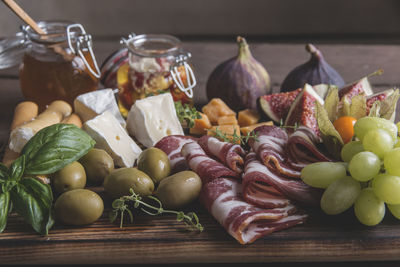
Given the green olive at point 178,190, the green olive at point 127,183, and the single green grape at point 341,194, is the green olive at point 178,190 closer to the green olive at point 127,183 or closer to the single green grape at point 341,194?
the green olive at point 127,183

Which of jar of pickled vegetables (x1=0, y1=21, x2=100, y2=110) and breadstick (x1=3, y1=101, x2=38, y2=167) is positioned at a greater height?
jar of pickled vegetables (x1=0, y1=21, x2=100, y2=110)

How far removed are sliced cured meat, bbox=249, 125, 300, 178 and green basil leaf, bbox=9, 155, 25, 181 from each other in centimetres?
67

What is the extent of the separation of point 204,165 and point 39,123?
602mm

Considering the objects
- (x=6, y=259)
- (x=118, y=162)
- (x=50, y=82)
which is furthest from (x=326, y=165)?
(x=50, y=82)

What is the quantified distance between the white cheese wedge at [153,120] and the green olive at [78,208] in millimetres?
481

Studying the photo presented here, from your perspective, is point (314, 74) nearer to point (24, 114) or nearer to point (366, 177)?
point (366, 177)

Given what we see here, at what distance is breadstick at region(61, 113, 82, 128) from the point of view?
1712mm

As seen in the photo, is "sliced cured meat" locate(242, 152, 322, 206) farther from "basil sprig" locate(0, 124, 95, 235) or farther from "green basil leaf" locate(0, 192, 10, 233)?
"green basil leaf" locate(0, 192, 10, 233)

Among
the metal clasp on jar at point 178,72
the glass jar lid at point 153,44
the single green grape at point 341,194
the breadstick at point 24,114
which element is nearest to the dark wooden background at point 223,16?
the glass jar lid at point 153,44

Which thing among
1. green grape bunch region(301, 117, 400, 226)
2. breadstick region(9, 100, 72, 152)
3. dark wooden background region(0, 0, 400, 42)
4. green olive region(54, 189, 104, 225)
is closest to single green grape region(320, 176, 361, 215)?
green grape bunch region(301, 117, 400, 226)

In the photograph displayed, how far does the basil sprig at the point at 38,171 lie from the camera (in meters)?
1.24

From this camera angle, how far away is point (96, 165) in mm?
1460

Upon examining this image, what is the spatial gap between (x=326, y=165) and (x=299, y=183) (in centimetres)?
11

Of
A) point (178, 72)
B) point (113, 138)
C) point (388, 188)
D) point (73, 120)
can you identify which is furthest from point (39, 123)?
point (388, 188)
